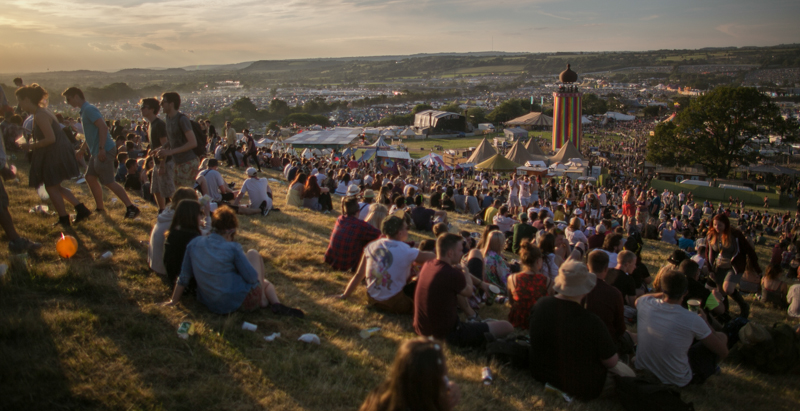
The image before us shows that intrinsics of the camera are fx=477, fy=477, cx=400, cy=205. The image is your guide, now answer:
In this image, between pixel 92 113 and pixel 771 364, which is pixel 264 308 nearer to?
pixel 92 113

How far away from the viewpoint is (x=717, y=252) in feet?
22.9

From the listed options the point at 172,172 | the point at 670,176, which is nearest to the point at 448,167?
the point at 670,176

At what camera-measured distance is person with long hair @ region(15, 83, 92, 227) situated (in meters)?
5.04

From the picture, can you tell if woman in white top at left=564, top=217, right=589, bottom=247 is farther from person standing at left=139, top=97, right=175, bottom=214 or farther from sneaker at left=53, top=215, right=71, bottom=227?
sneaker at left=53, top=215, right=71, bottom=227

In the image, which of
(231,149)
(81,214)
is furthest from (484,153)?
(81,214)

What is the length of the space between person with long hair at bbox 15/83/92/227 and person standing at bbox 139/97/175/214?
0.84 metres

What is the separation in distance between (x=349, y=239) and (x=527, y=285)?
2.03m

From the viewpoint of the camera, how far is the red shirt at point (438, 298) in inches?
137

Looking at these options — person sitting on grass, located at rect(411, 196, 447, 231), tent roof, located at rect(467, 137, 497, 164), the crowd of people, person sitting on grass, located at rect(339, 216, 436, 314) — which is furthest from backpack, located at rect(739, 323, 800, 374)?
tent roof, located at rect(467, 137, 497, 164)

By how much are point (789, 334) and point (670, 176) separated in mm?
32274

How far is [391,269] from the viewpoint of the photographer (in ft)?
13.6

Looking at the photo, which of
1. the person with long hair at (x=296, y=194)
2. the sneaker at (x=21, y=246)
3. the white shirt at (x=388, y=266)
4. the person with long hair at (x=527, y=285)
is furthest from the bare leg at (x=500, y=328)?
the person with long hair at (x=296, y=194)

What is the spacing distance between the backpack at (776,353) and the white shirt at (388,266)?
3309 mm

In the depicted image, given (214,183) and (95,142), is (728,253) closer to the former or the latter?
(214,183)
